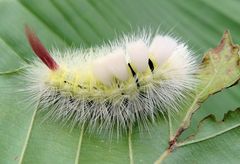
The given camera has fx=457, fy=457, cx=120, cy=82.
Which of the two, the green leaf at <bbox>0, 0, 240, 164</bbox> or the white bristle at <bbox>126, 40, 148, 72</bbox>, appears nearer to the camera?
the green leaf at <bbox>0, 0, 240, 164</bbox>

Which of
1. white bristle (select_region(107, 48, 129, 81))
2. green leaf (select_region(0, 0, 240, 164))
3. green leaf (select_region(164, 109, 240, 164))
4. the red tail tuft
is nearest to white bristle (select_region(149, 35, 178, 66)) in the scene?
white bristle (select_region(107, 48, 129, 81))

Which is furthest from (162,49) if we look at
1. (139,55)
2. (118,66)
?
(118,66)

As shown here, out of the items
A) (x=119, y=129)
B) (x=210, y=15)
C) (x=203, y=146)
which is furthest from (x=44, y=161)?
(x=210, y=15)

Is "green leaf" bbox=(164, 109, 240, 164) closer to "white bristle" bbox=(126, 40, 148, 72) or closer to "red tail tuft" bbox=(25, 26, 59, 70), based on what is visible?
"white bristle" bbox=(126, 40, 148, 72)

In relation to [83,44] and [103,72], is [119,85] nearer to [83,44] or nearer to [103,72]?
[103,72]

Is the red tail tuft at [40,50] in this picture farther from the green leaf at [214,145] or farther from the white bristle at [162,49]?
the green leaf at [214,145]

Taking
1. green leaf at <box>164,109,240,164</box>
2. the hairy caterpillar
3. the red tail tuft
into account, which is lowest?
green leaf at <box>164,109,240,164</box>

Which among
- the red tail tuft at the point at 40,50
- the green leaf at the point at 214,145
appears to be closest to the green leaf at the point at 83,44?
the green leaf at the point at 214,145
